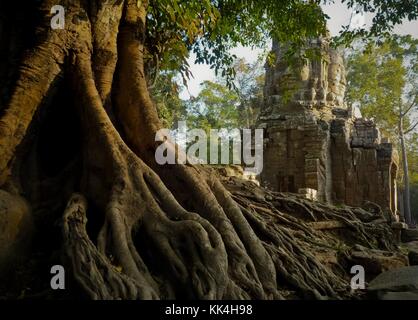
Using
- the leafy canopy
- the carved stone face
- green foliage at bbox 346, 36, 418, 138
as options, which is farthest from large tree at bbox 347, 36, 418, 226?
the leafy canopy

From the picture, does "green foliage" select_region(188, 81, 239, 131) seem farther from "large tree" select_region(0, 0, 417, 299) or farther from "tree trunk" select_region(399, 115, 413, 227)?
"large tree" select_region(0, 0, 417, 299)

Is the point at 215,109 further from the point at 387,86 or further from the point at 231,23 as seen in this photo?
the point at 231,23

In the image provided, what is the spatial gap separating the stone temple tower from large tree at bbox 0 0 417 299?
8.55 m

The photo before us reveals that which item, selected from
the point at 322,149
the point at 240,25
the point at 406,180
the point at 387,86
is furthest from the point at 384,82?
the point at 240,25

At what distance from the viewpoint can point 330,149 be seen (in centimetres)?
1331

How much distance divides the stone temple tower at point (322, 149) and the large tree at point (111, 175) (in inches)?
337

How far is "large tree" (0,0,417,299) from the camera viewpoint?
2.83 m

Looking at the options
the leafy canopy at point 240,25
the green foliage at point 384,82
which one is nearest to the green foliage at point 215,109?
the green foliage at point 384,82

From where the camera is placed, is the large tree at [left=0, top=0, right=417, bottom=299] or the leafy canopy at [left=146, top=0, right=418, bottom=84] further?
the leafy canopy at [left=146, top=0, right=418, bottom=84]

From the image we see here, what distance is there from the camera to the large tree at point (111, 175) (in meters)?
2.83

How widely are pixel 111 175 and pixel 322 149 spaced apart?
10.3 m
